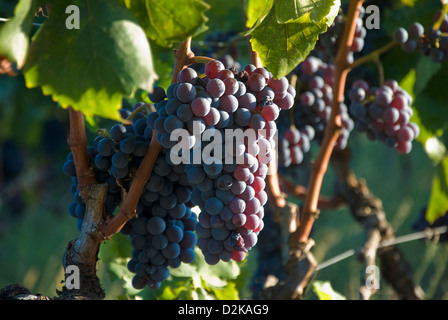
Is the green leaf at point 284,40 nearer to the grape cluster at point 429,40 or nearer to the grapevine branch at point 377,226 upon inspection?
the grape cluster at point 429,40

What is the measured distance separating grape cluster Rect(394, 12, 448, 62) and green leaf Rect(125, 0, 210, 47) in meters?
0.60

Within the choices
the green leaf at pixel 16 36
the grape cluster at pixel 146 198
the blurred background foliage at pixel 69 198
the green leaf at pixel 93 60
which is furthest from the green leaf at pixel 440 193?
the green leaf at pixel 16 36

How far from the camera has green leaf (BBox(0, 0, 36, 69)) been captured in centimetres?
54

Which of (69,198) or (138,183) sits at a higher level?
(138,183)

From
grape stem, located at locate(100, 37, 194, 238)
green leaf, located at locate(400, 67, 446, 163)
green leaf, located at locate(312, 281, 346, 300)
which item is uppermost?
grape stem, located at locate(100, 37, 194, 238)

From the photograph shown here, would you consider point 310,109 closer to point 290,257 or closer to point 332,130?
point 332,130

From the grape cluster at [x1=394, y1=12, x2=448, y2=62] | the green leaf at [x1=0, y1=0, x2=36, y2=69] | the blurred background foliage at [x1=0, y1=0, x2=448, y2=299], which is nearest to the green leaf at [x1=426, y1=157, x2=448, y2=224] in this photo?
the blurred background foliage at [x1=0, y1=0, x2=448, y2=299]

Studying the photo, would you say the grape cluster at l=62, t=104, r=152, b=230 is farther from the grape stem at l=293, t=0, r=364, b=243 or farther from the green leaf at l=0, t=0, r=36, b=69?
the grape stem at l=293, t=0, r=364, b=243

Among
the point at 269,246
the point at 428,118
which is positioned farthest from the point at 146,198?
the point at 269,246

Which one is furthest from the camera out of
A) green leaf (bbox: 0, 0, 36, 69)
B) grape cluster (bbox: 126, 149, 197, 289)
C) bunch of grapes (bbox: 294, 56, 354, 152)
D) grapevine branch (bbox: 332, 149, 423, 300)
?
grapevine branch (bbox: 332, 149, 423, 300)

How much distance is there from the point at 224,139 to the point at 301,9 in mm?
201

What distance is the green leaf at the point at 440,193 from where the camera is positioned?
129 cm

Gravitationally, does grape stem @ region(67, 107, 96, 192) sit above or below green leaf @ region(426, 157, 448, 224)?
above

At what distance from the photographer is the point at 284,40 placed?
74 centimetres
